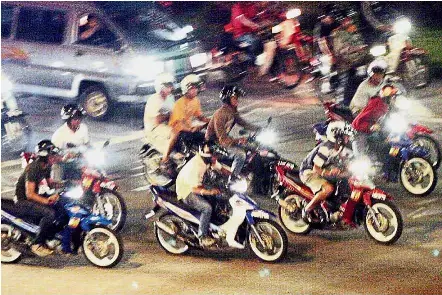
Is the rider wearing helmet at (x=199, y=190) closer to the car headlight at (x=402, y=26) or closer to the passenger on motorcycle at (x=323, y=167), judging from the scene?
the passenger on motorcycle at (x=323, y=167)

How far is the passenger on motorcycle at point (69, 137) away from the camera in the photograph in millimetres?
6949

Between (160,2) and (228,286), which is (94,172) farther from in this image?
(160,2)

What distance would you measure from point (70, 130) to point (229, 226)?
1.91 meters

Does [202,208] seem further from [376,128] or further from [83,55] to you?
[83,55]

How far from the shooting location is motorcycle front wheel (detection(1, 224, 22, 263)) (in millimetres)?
6422

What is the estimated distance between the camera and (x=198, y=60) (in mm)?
8117

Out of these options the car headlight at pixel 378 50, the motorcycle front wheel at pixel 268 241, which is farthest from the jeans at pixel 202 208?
the car headlight at pixel 378 50

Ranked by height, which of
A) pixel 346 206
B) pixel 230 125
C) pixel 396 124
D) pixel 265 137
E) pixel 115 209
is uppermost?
pixel 396 124

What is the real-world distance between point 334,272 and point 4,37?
14.0 ft

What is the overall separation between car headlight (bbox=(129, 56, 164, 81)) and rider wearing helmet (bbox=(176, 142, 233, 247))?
2.01m

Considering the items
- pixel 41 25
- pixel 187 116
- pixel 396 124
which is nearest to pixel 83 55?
pixel 41 25

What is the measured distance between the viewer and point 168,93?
25.9 feet

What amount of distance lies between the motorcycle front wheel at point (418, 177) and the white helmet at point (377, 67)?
3.30 feet

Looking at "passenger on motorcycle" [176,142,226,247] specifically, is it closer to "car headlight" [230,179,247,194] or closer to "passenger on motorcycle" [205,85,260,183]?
"car headlight" [230,179,247,194]
